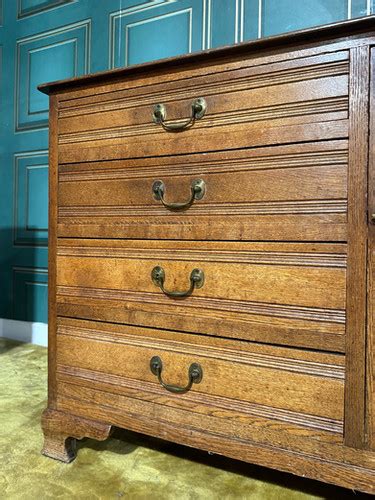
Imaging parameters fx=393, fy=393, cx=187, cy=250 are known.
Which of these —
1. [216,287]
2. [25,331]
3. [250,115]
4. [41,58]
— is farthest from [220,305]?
[41,58]

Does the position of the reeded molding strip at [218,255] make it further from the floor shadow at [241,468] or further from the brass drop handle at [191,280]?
the floor shadow at [241,468]

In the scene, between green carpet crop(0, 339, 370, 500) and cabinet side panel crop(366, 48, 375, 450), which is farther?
green carpet crop(0, 339, 370, 500)

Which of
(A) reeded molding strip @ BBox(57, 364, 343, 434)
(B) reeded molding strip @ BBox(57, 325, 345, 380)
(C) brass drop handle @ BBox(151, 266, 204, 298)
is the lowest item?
(A) reeded molding strip @ BBox(57, 364, 343, 434)

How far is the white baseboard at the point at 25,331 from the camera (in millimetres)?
1530

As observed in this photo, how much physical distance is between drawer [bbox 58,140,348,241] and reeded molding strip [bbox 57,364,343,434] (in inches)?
10.3

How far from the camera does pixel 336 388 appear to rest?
570 mm

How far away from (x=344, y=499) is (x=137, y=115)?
76 centimetres

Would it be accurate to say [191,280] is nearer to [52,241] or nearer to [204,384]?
[204,384]

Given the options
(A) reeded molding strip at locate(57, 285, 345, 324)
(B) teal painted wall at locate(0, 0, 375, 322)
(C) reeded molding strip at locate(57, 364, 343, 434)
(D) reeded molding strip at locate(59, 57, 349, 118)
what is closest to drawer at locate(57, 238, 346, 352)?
(A) reeded molding strip at locate(57, 285, 345, 324)

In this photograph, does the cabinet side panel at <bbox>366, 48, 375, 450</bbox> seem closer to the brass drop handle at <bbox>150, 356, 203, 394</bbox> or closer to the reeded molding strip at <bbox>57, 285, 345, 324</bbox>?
the reeded molding strip at <bbox>57, 285, 345, 324</bbox>

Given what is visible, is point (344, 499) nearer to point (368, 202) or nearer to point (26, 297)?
point (368, 202)

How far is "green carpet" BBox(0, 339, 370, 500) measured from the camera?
2.23ft

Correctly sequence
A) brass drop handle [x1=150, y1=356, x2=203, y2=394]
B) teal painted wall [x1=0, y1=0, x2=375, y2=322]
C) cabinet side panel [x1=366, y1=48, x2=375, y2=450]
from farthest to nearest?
teal painted wall [x1=0, y1=0, x2=375, y2=322]
brass drop handle [x1=150, y1=356, x2=203, y2=394]
cabinet side panel [x1=366, y1=48, x2=375, y2=450]

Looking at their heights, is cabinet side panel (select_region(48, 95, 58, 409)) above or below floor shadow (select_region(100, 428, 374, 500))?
above
